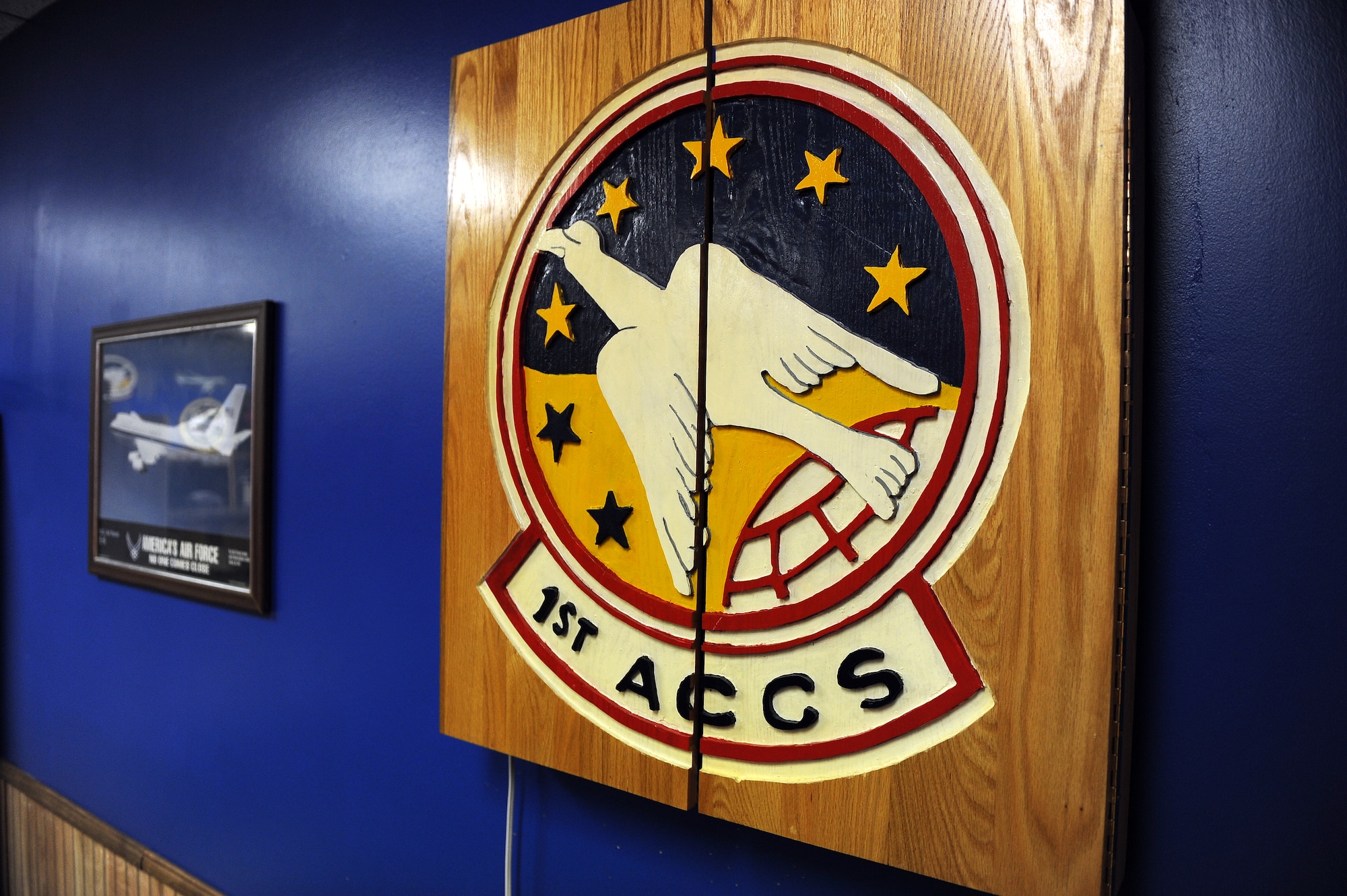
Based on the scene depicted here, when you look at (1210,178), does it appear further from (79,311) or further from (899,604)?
(79,311)

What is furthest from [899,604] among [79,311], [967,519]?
[79,311]

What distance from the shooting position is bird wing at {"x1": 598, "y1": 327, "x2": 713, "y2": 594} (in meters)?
1.07

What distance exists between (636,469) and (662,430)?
0.07 meters

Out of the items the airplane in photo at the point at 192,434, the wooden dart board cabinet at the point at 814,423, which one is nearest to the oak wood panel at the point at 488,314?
the wooden dart board cabinet at the point at 814,423

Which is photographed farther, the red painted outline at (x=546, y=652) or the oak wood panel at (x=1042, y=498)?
the red painted outline at (x=546, y=652)

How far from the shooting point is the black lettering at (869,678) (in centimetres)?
92

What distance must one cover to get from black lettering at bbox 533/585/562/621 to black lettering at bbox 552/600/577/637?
0.02 metres

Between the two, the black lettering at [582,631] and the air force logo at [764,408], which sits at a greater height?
the air force logo at [764,408]

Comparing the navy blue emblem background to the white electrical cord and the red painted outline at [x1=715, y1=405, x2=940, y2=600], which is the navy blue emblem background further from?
the white electrical cord

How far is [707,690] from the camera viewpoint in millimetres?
1050

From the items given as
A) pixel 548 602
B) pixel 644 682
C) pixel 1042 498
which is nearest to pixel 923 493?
pixel 1042 498

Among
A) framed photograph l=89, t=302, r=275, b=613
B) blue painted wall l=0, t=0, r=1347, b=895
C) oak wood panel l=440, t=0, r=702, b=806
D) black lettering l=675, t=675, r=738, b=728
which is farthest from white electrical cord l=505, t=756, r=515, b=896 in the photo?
framed photograph l=89, t=302, r=275, b=613

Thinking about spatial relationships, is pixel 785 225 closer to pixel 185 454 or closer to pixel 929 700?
pixel 929 700

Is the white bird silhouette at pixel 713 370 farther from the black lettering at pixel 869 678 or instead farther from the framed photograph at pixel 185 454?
the framed photograph at pixel 185 454
